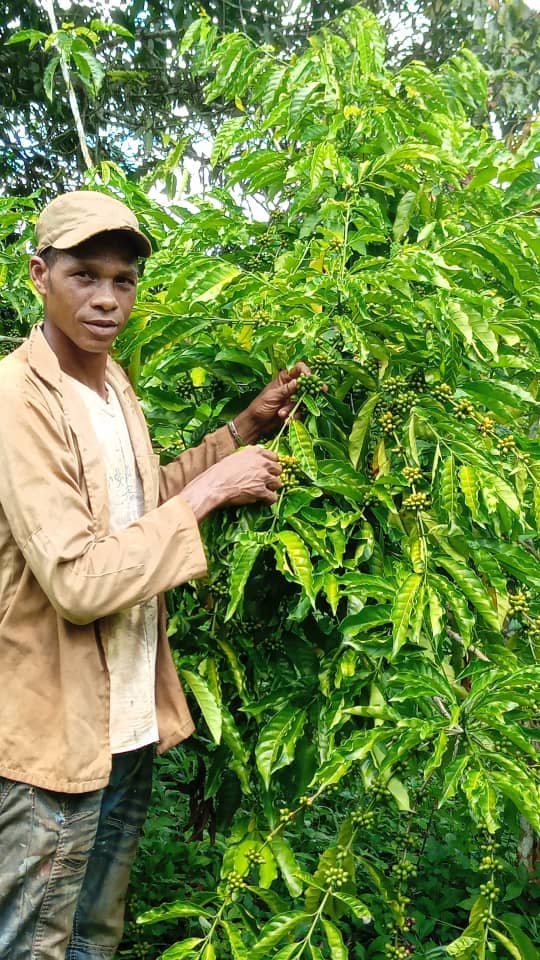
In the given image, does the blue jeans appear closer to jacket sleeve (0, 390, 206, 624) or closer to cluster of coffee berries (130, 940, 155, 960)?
jacket sleeve (0, 390, 206, 624)

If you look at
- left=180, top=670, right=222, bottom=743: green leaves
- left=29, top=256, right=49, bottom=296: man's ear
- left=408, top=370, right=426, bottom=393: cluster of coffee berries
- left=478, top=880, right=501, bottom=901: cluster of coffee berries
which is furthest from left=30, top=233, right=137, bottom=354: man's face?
left=478, top=880, right=501, bottom=901: cluster of coffee berries

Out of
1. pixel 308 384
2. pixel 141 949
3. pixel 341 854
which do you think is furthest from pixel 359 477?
pixel 141 949

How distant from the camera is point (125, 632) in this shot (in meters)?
1.88

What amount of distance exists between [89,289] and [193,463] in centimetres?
51

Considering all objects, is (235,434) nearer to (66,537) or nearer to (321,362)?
(321,362)

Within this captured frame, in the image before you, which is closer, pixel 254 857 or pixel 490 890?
pixel 490 890

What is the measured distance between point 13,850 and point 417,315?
4.03ft

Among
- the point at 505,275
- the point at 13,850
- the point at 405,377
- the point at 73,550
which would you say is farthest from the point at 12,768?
the point at 505,275

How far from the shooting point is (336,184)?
2.02 m

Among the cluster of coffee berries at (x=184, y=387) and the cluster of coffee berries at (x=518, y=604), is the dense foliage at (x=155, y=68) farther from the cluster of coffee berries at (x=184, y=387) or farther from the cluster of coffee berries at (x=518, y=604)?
the cluster of coffee berries at (x=518, y=604)

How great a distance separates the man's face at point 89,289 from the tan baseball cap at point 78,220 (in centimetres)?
3

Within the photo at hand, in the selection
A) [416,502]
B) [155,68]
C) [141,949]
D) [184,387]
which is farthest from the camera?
[155,68]

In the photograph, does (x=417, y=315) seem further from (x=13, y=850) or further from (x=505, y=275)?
(x=13, y=850)

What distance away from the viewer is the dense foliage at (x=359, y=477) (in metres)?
1.74
